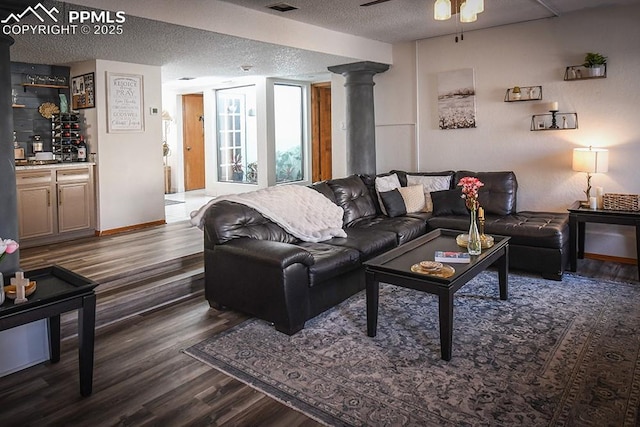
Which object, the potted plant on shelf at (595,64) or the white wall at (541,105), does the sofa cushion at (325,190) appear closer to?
the white wall at (541,105)

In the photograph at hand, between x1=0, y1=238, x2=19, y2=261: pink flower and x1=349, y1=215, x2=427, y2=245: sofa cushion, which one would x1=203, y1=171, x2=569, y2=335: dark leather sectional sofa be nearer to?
x1=349, y1=215, x2=427, y2=245: sofa cushion

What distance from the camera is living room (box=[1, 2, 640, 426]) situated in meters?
4.96

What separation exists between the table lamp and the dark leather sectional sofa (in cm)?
54

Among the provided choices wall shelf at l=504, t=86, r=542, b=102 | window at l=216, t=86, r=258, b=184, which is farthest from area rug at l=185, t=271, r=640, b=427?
window at l=216, t=86, r=258, b=184

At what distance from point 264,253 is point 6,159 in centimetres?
164

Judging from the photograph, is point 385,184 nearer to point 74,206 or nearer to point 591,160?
point 591,160

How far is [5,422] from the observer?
2.38 m

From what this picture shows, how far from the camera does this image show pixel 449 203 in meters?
5.36

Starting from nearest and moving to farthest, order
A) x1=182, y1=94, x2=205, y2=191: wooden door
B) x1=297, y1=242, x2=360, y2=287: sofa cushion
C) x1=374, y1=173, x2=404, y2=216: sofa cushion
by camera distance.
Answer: x1=297, y1=242, x2=360, y2=287: sofa cushion
x1=374, y1=173, x2=404, y2=216: sofa cushion
x1=182, y1=94, x2=205, y2=191: wooden door

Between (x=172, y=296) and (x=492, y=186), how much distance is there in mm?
3559

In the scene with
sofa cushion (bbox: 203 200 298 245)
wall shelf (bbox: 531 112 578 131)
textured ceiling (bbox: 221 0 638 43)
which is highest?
textured ceiling (bbox: 221 0 638 43)

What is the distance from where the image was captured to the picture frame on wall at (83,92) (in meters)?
5.70

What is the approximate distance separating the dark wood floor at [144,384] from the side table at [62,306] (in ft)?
0.62

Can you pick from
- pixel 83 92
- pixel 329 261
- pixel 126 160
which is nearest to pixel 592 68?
pixel 329 261
